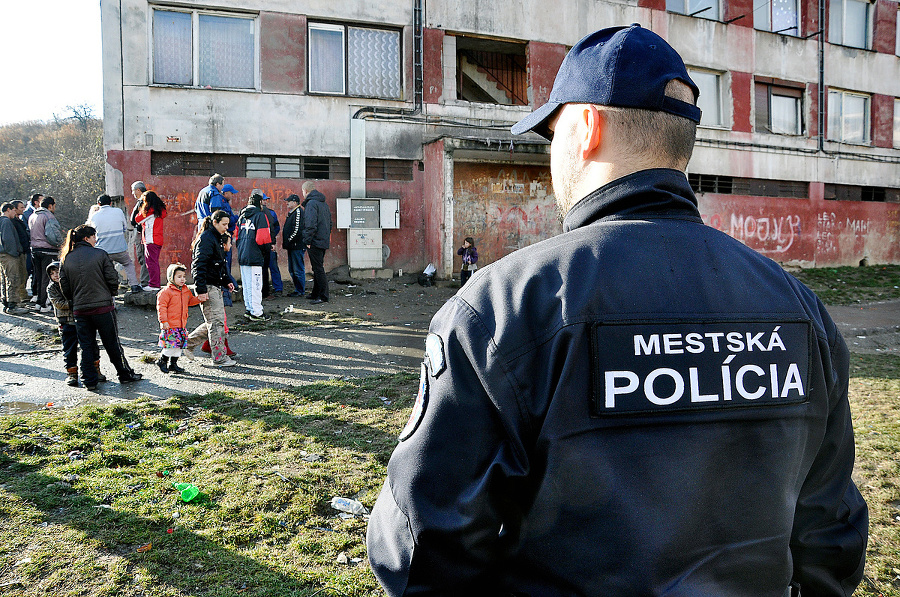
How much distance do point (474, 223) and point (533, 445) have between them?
14921 mm

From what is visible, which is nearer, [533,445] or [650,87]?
[533,445]

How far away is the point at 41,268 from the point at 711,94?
1842 centimetres

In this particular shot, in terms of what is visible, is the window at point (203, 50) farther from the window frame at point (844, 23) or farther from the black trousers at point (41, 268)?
the window frame at point (844, 23)

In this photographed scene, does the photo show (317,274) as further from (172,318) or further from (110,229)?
(172,318)

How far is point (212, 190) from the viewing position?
11.2m

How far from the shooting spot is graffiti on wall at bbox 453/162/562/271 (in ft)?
52.1

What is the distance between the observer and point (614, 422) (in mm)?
1224

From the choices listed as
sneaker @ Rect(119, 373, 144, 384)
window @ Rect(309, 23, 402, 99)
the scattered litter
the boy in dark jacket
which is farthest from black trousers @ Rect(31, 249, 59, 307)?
the scattered litter

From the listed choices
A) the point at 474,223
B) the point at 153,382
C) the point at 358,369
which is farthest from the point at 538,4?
the point at 153,382

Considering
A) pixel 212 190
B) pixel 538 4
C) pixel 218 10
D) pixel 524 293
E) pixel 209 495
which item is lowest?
pixel 209 495

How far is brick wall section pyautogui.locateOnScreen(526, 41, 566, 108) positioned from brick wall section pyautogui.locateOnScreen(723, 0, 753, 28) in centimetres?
649

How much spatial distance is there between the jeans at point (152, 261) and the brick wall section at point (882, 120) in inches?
907

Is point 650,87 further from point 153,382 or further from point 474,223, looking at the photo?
point 474,223

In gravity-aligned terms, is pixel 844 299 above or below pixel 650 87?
below
